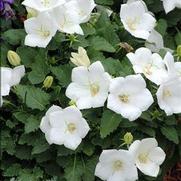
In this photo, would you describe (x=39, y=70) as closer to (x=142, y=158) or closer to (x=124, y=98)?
(x=124, y=98)

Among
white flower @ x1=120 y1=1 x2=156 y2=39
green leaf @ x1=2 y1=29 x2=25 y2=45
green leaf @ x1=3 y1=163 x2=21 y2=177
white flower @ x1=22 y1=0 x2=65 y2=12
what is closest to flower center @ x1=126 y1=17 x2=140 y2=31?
white flower @ x1=120 y1=1 x2=156 y2=39

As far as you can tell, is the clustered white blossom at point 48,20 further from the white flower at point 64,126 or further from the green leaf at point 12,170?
the green leaf at point 12,170

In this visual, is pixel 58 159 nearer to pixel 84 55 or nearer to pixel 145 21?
pixel 84 55

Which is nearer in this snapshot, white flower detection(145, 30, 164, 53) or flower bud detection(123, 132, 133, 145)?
flower bud detection(123, 132, 133, 145)

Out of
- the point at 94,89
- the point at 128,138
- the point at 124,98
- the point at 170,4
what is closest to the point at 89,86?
the point at 94,89

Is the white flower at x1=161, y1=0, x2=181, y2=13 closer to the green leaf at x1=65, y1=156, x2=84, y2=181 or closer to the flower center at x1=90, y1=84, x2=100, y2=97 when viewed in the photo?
the flower center at x1=90, y1=84, x2=100, y2=97
